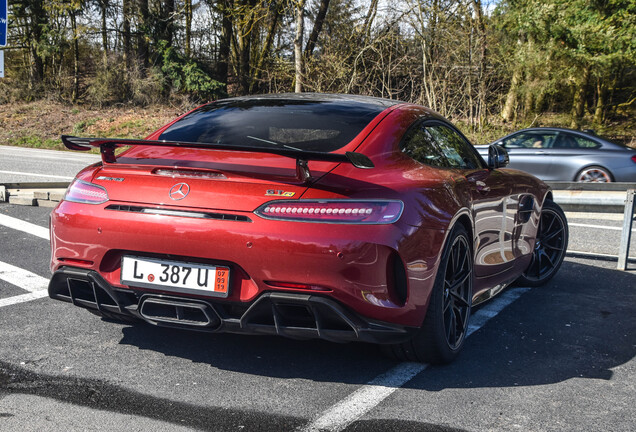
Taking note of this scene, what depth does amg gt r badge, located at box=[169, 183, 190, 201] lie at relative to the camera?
320 cm

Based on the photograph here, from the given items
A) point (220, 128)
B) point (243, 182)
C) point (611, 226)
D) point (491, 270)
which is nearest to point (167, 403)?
point (243, 182)

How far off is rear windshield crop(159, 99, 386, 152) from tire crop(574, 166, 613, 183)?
10.3 m

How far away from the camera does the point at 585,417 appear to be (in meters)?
3.02

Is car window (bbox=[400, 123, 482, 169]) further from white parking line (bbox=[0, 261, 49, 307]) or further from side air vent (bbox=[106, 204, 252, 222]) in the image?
white parking line (bbox=[0, 261, 49, 307])

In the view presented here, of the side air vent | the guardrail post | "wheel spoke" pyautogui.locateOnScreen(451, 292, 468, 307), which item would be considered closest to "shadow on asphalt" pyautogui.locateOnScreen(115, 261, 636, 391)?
"wheel spoke" pyautogui.locateOnScreen(451, 292, 468, 307)

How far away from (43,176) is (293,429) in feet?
39.9

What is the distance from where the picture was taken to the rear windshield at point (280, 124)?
3.66 m

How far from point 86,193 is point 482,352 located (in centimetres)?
235

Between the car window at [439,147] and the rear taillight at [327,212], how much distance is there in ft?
2.26

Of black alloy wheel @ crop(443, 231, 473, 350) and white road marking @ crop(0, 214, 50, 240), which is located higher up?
black alloy wheel @ crop(443, 231, 473, 350)

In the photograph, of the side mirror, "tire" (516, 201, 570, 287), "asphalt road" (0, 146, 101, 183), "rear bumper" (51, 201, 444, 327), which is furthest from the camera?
"asphalt road" (0, 146, 101, 183)

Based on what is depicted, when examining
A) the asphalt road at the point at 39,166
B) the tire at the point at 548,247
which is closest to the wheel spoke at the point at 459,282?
the tire at the point at 548,247

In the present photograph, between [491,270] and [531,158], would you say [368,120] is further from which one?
[531,158]

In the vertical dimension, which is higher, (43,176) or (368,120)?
(368,120)
